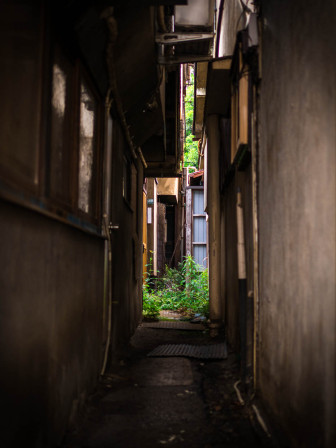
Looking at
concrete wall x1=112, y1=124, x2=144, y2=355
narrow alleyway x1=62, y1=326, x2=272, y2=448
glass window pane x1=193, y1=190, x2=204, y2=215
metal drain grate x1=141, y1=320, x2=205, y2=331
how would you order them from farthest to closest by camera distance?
glass window pane x1=193, y1=190, x2=204, y2=215
metal drain grate x1=141, y1=320, x2=205, y2=331
concrete wall x1=112, y1=124, x2=144, y2=355
narrow alleyway x1=62, y1=326, x2=272, y2=448

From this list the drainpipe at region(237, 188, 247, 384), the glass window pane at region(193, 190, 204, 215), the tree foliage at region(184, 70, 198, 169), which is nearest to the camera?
the drainpipe at region(237, 188, 247, 384)

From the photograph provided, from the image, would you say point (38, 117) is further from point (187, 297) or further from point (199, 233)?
point (199, 233)

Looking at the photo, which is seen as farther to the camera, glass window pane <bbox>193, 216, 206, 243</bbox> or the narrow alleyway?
glass window pane <bbox>193, 216, 206, 243</bbox>

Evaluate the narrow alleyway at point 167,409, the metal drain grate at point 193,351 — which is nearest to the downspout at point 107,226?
the narrow alleyway at point 167,409

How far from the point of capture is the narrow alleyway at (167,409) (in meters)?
3.80

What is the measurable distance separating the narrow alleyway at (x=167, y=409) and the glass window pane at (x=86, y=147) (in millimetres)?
2165

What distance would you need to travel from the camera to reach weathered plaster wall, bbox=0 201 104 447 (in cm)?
251

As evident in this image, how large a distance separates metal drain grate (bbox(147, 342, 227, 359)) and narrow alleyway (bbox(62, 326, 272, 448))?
0.13 metres

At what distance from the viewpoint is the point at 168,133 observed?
11.9m

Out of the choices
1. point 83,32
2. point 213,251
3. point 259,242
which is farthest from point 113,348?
point 83,32

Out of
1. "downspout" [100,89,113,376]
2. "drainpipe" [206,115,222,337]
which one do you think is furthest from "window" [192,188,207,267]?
"downspout" [100,89,113,376]

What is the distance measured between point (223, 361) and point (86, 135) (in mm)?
4090

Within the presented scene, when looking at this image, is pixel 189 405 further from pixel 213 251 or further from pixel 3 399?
pixel 213 251

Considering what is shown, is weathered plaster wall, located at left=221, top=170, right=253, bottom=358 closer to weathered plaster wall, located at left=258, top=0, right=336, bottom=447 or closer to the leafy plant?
weathered plaster wall, located at left=258, top=0, right=336, bottom=447
